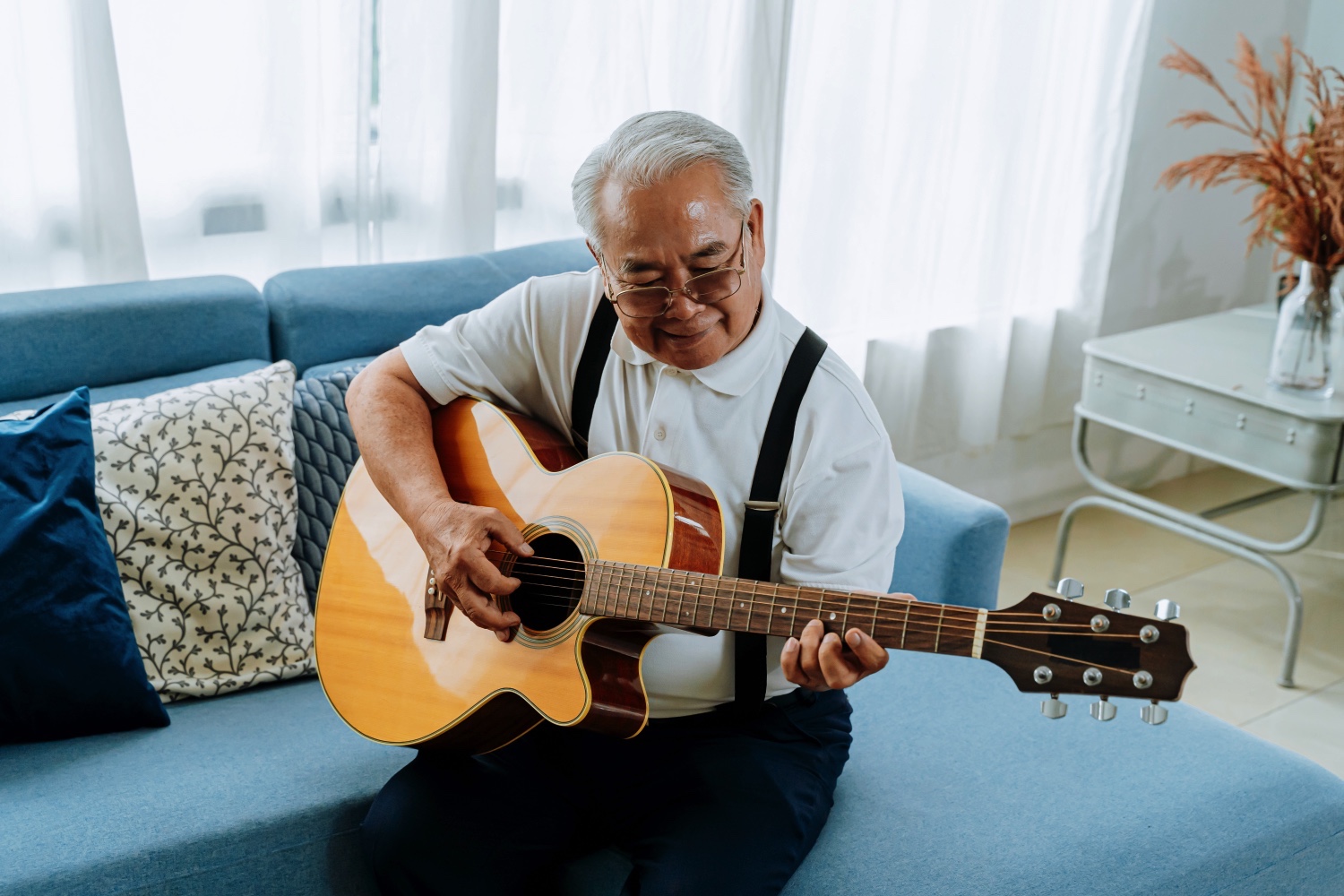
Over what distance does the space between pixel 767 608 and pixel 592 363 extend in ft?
1.55

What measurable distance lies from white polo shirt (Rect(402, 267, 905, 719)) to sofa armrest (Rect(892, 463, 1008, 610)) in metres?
0.52

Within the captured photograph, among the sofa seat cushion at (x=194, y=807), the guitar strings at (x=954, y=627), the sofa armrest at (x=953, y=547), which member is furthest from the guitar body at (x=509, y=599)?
the sofa armrest at (x=953, y=547)

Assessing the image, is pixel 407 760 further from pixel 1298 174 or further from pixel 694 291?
pixel 1298 174

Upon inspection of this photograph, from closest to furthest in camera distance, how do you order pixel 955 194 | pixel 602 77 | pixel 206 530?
1. pixel 206 530
2. pixel 602 77
3. pixel 955 194

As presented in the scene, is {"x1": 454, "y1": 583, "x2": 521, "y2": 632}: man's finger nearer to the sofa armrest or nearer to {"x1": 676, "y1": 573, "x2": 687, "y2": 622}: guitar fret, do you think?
{"x1": 676, "y1": 573, "x2": 687, "y2": 622}: guitar fret

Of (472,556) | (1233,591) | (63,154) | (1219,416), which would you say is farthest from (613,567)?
(1233,591)

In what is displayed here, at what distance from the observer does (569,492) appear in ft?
4.82

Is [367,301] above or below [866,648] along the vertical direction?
above

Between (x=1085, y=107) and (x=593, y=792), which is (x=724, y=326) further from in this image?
(x=1085, y=107)

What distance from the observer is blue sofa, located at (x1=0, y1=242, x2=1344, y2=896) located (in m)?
1.47

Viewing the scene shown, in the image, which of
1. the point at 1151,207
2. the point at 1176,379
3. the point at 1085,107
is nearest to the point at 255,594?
the point at 1176,379

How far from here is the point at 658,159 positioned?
4.41 feet

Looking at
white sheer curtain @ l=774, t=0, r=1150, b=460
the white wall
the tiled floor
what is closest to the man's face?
white sheer curtain @ l=774, t=0, r=1150, b=460

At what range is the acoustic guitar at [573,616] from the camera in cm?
115
